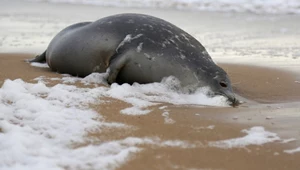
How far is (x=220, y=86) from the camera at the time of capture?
3.88m

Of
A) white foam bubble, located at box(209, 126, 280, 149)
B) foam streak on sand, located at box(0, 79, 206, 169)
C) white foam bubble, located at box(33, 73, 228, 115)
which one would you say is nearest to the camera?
foam streak on sand, located at box(0, 79, 206, 169)

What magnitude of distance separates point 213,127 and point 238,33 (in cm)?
528

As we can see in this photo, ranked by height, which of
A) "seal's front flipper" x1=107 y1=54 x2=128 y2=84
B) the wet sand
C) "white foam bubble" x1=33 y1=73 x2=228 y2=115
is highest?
"seal's front flipper" x1=107 y1=54 x2=128 y2=84

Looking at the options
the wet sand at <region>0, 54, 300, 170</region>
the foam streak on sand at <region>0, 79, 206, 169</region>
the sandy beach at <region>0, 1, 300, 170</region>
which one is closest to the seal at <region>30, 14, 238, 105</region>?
the sandy beach at <region>0, 1, 300, 170</region>

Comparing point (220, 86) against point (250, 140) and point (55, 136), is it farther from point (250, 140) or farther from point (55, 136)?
point (55, 136)

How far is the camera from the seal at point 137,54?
3.92 meters

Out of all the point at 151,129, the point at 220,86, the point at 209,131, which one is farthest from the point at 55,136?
the point at 220,86

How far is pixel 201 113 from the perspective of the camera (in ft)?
9.93

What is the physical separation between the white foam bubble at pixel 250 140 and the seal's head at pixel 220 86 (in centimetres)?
109

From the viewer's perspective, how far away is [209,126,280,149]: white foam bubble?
95.0 inches

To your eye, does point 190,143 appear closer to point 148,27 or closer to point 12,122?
point 12,122

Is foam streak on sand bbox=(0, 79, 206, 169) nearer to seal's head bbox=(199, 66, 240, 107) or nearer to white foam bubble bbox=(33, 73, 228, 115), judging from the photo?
white foam bubble bbox=(33, 73, 228, 115)

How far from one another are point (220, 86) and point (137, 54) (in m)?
0.67

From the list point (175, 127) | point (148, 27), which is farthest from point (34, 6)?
point (175, 127)
